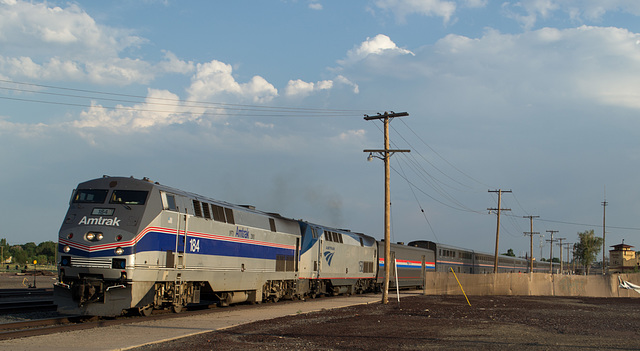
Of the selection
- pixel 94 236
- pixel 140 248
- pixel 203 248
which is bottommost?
pixel 203 248

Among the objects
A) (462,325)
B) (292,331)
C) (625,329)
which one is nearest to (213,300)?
(292,331)

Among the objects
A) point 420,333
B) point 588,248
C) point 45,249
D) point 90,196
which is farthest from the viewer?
point 45,249

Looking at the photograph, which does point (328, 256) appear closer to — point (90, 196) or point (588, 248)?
point (90, 196)

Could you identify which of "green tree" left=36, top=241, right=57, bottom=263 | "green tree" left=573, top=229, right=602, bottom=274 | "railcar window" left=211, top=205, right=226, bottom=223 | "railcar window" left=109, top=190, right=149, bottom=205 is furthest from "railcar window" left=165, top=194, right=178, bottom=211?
"green tree" left=36, top=241, right=57, bottom=263

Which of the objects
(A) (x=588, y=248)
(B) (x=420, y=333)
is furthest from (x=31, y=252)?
(B) (x=420, y=333)

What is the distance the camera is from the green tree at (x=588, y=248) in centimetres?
11531

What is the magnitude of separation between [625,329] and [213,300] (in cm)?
1674

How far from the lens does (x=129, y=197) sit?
1780 cm

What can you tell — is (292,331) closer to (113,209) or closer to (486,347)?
(486,347)

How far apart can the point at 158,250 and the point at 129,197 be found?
1.95 metres

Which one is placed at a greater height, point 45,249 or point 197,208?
point 197,208

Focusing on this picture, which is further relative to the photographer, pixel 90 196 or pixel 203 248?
pixel 203 248

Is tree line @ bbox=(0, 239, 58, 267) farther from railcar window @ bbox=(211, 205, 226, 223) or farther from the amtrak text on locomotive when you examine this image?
the amtrak text on locomotive

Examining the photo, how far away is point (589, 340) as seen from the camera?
15188 millimetres
